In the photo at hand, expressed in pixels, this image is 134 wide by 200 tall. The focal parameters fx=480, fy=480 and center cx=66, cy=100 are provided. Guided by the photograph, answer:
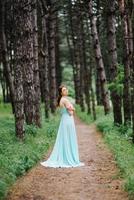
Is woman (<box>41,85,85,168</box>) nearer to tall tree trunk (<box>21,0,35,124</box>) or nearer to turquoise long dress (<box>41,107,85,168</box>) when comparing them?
turquoise long dress (<box>41,107,85,168</box>)

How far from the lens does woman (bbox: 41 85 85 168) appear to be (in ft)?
46.2

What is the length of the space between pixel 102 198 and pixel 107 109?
18797 mm

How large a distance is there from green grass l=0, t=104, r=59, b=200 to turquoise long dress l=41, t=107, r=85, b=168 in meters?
0.52

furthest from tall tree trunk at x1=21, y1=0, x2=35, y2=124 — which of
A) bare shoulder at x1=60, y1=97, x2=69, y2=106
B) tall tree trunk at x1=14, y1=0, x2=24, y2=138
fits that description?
bare shoulder at x1=60, y1=97, x2=69, y2=106

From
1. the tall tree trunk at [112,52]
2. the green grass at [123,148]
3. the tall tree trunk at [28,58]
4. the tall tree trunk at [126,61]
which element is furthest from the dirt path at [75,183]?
the tall tree trunk at [112,52]

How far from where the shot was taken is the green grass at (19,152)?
36.0 feet

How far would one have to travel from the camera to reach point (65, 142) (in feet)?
47.5

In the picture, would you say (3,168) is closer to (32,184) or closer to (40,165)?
(32,184)

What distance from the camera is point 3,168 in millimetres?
11273

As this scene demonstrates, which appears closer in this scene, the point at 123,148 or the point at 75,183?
the point at 75,183

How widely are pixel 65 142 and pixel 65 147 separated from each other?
15 cm

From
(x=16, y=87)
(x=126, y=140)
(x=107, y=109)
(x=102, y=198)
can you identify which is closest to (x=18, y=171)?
(x=102, y=198)

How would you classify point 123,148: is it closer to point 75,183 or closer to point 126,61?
point 75,183

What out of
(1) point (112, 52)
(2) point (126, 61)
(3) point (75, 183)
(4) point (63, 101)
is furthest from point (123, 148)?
A: (1) point (112, 52)
